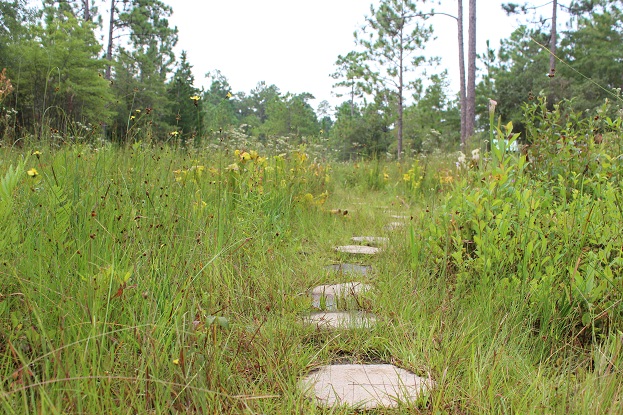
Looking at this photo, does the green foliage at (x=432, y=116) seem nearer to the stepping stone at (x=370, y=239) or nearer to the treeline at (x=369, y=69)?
the treeline at (x=369, y=69)

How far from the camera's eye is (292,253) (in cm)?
272

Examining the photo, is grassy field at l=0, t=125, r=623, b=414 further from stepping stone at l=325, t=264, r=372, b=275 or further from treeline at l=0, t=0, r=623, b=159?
treeline at l=0, t=0, r=623, b=159

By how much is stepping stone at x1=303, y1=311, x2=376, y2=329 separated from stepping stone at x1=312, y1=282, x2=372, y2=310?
106 millimetres

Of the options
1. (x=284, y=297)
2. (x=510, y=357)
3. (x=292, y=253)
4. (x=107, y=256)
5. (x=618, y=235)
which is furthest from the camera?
(x=292, y=253)

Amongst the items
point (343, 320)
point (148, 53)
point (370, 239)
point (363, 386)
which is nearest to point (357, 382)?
point (363, 386)

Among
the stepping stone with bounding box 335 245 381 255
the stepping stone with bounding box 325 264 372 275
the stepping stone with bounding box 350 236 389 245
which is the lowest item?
the stepping stone with bounding box 325 264 372 275

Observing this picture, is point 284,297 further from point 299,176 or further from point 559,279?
point 299,176

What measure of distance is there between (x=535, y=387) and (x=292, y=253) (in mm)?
1644

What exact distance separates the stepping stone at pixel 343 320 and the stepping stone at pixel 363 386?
0.24 metres

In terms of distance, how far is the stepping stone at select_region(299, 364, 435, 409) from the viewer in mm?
1245

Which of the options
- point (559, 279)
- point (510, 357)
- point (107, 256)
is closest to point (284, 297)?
point (107, 256)

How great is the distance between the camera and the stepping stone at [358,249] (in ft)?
9.80

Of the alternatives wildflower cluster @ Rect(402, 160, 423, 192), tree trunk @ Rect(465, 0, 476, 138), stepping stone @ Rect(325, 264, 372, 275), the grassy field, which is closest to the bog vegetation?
the grassy field

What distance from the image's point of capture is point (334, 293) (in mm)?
2090
